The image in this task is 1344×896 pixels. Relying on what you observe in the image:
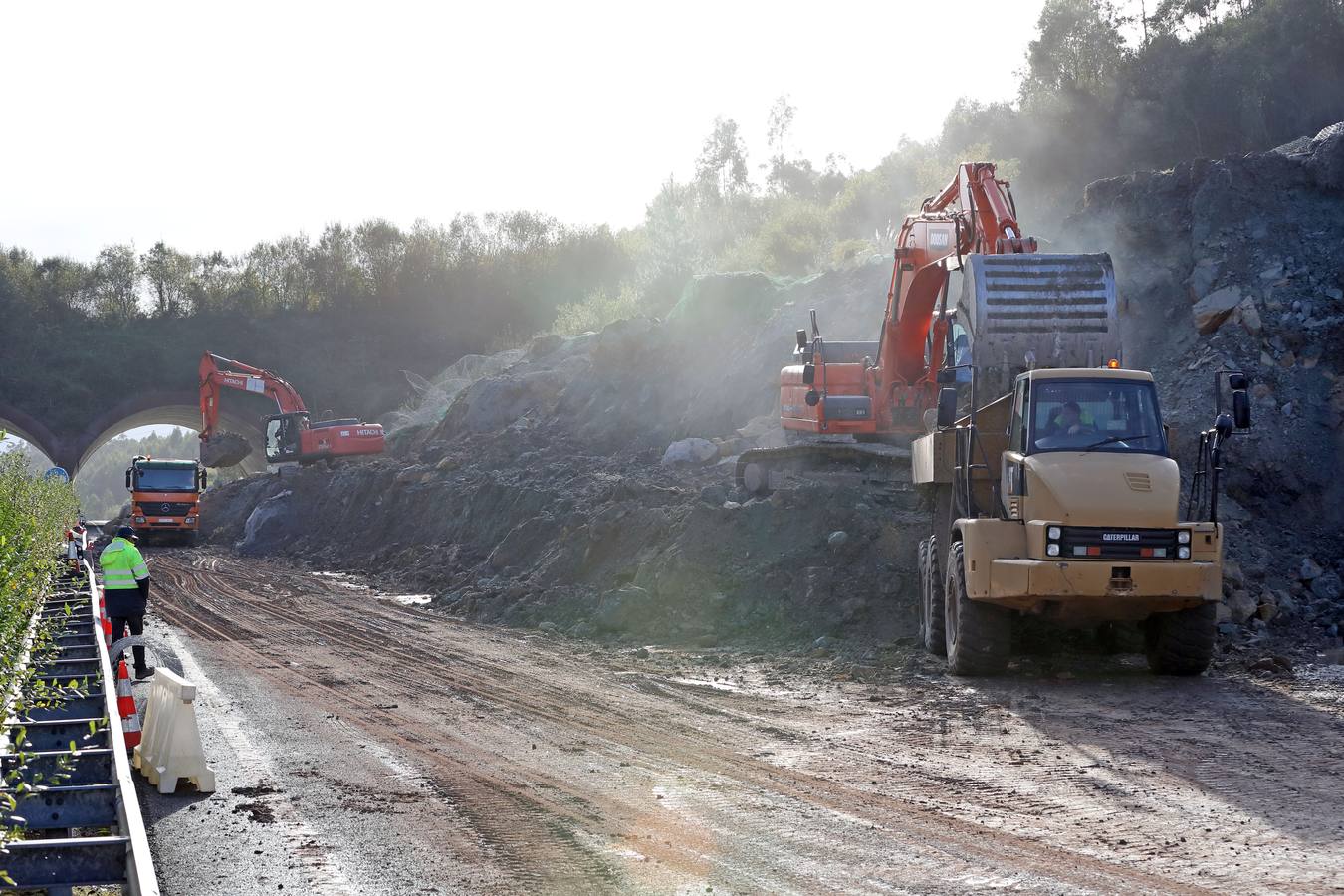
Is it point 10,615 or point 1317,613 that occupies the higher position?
point 10,615

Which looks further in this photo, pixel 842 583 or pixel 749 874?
pixel 842 583

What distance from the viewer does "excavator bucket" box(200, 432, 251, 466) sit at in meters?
48.8

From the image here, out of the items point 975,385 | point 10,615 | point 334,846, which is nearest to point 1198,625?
point 975,385

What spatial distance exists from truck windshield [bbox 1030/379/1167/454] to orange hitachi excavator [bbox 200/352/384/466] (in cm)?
3195

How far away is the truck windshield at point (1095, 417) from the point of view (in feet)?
39.8

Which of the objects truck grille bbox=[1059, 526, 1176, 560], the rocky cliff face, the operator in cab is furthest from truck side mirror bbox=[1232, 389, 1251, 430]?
the rocky cliff face

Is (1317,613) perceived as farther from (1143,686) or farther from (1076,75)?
(1076,75)

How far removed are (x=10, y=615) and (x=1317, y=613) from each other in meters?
14.1

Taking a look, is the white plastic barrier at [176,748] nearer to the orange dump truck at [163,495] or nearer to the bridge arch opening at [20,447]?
the bridge arch opening at [20,447]

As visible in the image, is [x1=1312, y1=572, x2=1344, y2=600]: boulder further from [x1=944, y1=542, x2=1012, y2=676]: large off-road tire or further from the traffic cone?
the traffic cone

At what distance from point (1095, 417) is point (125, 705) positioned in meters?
8.75

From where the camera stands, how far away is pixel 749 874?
22.1ft

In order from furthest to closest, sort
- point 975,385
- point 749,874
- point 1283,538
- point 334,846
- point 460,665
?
point 1283,538 < point 460,665 < point 975,385 < point 334,846 < point 749,874

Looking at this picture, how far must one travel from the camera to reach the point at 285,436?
139 feet
